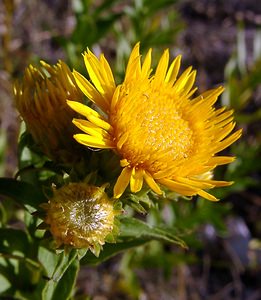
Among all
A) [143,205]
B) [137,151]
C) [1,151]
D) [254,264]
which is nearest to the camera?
[137,151]

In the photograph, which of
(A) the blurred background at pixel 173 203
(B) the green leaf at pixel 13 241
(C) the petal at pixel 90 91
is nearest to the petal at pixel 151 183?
(C) the petal at pixel 90 91

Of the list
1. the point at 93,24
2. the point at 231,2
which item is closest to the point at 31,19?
the point at 93,24

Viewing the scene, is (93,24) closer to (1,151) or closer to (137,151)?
(1,151)

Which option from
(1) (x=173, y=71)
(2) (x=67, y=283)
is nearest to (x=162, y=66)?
(1) (x=173, y=71)

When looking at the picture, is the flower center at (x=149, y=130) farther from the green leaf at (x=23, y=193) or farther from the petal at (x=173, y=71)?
the green leaf at (x=23, y=193)

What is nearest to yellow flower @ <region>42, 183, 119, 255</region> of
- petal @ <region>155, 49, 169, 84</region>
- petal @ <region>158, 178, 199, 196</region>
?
petal @ <region>158, 178, 199, 196</region>

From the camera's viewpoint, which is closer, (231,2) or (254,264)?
(254,264)

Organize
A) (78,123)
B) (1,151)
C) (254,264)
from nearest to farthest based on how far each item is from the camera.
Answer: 1. (78,123)
2. (1,151)
3. (254,264)
